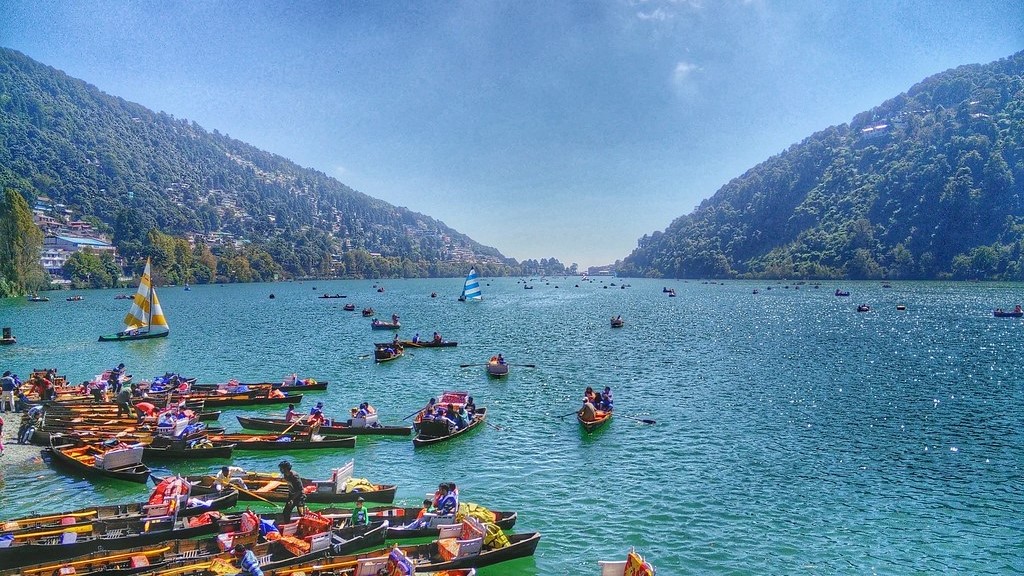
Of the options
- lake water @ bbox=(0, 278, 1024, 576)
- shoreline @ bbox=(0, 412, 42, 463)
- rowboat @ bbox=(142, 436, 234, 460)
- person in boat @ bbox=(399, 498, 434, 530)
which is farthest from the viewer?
rowboat @ bbox=(142, 436, 234, 460)

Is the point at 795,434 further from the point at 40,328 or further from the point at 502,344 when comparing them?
the point at 40,328

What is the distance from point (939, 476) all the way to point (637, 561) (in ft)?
67.9

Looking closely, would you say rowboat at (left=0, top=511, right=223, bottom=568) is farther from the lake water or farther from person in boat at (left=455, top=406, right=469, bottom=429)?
person in boat at (left=455, top=406, right=469, bottom=429)

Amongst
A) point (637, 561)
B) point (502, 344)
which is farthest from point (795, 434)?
point (502, 344)

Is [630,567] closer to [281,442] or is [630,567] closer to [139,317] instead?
[281,442]

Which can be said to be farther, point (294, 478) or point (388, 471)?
point (388, 471)

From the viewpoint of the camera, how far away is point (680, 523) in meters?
22.1

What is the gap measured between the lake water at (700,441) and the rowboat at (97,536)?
227 inches

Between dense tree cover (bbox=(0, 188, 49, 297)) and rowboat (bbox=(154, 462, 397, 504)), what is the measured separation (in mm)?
135699

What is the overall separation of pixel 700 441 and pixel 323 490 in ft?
68.3

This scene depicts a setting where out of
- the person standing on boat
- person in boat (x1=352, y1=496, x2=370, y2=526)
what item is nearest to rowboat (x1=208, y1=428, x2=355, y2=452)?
person in boat (x1=352, y1=496, x2=370, y2=526)

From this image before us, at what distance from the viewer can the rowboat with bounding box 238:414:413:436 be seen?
106 feet

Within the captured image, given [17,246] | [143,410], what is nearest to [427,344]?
[143,410]

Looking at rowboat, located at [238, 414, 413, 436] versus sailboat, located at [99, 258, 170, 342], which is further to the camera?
sailboat, located at [99, 258, 170, 342]
